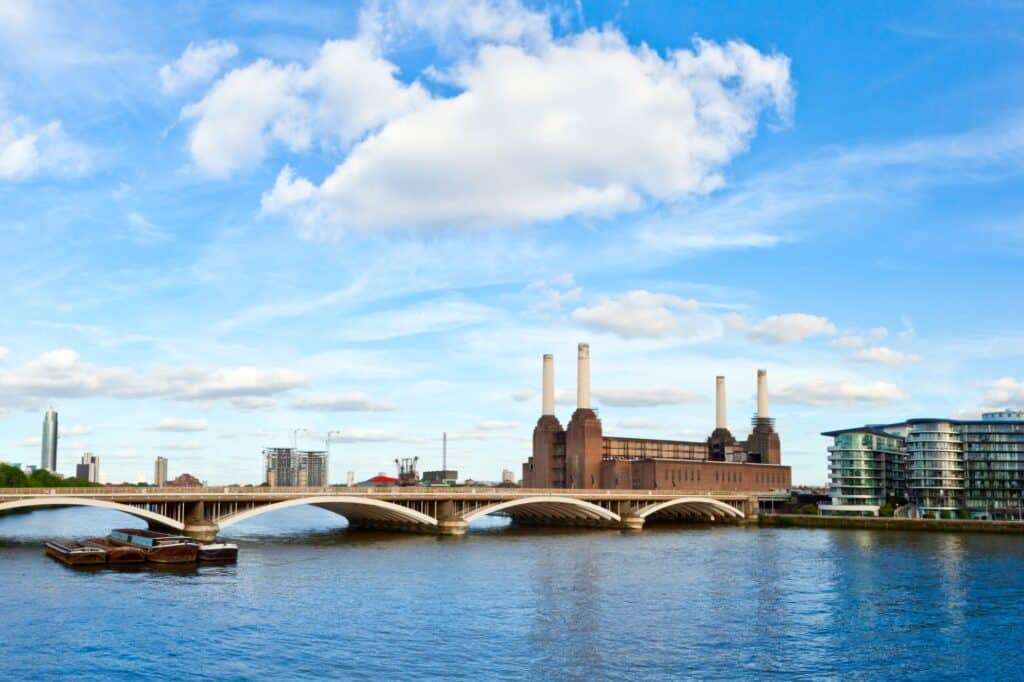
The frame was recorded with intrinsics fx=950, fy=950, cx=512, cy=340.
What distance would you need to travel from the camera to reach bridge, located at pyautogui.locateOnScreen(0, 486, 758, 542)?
89000 millimetres

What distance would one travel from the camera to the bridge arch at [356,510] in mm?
94625

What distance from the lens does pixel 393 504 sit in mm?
107750

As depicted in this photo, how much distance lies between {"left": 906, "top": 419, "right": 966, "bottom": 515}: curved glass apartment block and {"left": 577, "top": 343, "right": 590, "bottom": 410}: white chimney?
190 feet

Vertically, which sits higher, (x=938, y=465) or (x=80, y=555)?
(x=938, y=465)

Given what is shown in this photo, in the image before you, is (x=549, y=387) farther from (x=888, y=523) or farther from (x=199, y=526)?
(x=199, y=526)

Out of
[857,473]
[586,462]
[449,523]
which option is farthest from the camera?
[586,462]

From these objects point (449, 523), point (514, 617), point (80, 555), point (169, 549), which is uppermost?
point (449, 523)

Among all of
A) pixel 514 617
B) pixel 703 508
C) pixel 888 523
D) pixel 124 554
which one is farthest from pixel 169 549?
pixel 888 523

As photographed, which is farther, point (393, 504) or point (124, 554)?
point (393, 504)

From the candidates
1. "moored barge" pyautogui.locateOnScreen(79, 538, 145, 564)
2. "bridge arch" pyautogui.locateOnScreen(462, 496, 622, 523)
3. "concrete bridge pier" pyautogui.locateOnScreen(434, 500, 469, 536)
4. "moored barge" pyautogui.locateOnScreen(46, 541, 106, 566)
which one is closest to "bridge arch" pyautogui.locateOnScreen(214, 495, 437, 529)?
"concrete bridge pier" pyautogui.locateOnScreen(434, 500, 469, 536)

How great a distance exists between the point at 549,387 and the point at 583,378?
8.47m

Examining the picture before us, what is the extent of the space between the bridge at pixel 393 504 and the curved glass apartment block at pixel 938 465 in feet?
92.8

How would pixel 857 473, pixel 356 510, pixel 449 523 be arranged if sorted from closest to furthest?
1. pixel 449 523
2. pixel 356 510
3. pixel 857 473

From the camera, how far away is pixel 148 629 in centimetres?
5084
